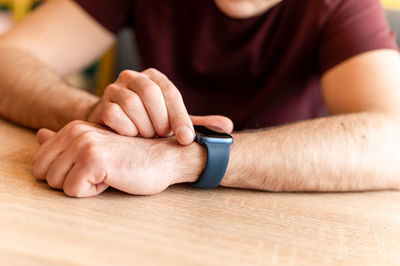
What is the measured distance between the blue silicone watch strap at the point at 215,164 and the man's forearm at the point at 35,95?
1.15 ft

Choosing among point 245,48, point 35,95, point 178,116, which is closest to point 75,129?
point 178,116

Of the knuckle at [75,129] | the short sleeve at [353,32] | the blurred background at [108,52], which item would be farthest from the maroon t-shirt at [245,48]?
the knuckle at [75,129]

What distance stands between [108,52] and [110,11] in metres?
1.37

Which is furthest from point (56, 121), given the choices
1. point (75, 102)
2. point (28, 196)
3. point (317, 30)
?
point (317, 30)

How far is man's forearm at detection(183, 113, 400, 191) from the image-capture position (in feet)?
2.68

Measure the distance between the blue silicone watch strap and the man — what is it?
15mm

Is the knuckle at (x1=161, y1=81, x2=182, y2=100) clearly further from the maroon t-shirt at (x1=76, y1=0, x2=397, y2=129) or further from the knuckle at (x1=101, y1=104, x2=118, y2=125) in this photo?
the maroon t-shirt at (x1=76, y1=0, x2=397, y2=129)

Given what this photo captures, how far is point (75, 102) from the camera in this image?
1.03 meters

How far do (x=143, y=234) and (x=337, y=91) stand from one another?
805 mm

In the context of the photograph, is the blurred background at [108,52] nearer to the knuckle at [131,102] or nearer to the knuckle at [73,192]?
→ the knuckle at [131,102]

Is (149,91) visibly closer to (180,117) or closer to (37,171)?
(180,117)

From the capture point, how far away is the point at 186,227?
0.61 meters

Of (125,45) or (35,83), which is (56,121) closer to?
(35,83)

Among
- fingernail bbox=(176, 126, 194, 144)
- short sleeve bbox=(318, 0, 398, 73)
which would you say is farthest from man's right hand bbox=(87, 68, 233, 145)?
short sleeve bbox=(318, 0, 398, 73)
